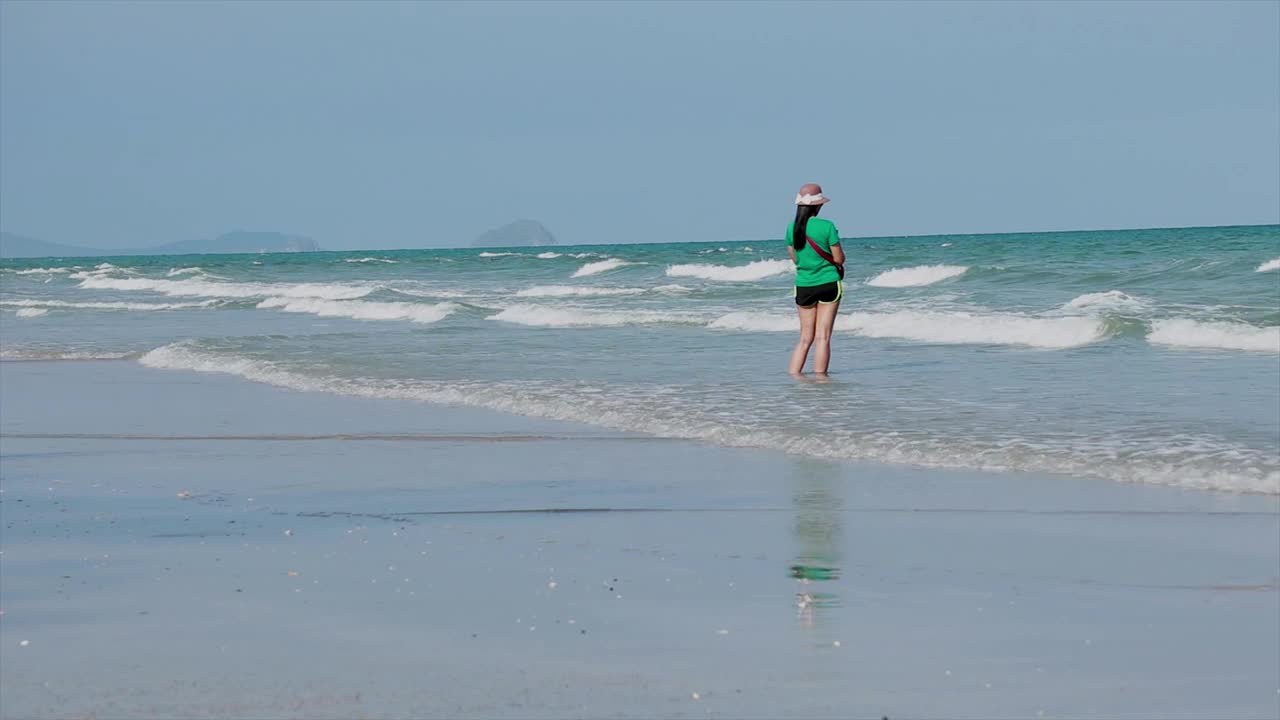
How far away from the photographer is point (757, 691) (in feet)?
11.4

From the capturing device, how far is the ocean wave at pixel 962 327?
16.2m

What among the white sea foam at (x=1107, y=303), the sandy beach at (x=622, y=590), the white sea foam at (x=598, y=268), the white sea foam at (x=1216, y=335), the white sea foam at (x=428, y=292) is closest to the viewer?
the sandy beach at (x=622, y=590)

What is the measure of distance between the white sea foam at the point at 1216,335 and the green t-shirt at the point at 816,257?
5.05 metres

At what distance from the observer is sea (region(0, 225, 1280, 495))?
795cm

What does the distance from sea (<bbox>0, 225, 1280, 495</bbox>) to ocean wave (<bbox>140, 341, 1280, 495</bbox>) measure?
2 centimetres

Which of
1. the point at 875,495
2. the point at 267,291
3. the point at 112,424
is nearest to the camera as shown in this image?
the point at 875,495

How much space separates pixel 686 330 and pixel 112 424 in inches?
426

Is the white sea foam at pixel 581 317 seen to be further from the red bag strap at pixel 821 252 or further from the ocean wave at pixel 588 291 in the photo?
the red bag strap at pixel 821 252

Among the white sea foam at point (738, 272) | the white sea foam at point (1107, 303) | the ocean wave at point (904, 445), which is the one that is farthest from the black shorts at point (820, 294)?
the white sea foam at point (738, 272)

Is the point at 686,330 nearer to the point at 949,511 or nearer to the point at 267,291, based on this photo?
the point at 949,511

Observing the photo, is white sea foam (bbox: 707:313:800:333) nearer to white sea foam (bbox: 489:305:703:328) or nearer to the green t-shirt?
white sea foam (bbox: 489:305:703:328)

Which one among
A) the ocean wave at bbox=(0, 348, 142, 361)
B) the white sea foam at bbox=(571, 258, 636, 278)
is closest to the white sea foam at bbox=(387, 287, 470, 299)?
the white sea foam at bbox=(571, 258, 636, 278)

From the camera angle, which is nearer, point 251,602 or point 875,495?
point 251,602

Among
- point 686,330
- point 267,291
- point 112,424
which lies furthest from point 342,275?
point 112,424
